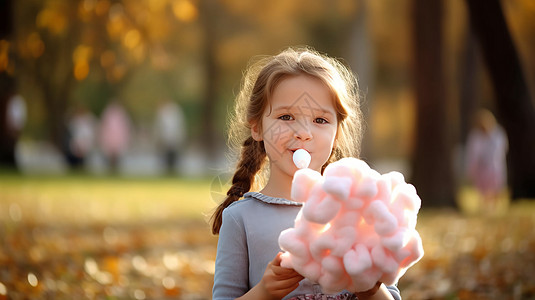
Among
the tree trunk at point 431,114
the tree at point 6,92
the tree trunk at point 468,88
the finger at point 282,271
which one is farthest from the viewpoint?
the tree trunk at point 468,88

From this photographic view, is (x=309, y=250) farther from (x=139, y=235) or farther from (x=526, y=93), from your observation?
(x=139, y=235)

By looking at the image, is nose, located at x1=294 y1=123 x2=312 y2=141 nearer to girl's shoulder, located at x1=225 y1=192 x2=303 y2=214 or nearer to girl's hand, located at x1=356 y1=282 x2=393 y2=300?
girl's shoulder, located at x1=225 y1=192 x2=303 y2=214

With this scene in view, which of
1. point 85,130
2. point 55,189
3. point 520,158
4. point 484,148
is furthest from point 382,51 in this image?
point 520,158

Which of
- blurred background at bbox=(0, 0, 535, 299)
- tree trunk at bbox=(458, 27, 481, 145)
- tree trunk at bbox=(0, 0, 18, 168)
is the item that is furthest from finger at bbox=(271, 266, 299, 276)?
tree trunk at bbox=(458, 27, 481, 145)

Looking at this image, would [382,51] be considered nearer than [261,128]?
No

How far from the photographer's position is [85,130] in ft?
90.4

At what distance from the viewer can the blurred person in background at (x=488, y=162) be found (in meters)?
14.7

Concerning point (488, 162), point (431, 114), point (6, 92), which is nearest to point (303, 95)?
point (431, 114)

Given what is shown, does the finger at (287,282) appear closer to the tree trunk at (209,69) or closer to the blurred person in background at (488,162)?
the blurred person in background at (488,162)

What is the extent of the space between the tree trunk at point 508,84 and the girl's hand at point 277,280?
600 centimetres

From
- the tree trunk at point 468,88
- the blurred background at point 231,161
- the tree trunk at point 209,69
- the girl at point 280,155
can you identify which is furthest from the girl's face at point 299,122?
the tree trunk at point 209,69

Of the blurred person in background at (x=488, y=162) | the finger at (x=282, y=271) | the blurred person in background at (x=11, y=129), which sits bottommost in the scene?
the blurred person in background at (x=11, y=129)

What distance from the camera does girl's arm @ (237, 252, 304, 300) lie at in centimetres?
250

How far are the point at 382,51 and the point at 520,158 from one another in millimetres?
20527
